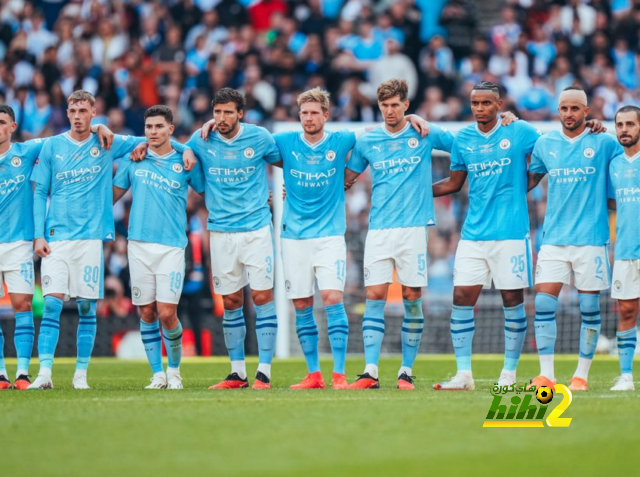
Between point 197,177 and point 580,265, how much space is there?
11.7 feet

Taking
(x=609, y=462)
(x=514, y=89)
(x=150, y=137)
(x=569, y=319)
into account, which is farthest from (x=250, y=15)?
(x=609, y=462)

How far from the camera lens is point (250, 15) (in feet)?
71.1

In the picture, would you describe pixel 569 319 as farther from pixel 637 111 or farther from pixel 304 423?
pixel 304 423

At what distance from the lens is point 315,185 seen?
1020 cm

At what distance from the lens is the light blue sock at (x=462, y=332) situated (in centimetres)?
985

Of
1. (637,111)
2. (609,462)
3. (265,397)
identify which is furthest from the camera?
(637,111)

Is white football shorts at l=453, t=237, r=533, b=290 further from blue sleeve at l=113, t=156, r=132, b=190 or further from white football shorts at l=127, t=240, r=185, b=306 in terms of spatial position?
blue sleeve at l=113, t=156, r=132, b=190

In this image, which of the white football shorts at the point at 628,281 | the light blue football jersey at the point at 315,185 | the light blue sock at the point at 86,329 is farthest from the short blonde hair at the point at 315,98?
the white football shorts at the point at 628,281

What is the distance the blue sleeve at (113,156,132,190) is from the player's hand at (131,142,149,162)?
14cm

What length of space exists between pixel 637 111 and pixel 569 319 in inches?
280

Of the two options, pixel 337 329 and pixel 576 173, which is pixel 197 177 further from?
pixel 576 173

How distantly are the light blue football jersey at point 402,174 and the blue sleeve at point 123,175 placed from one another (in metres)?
2.21

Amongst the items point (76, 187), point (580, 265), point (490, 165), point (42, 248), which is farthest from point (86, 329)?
point (580, 265)

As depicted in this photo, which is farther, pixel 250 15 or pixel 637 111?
pixel 250 15
